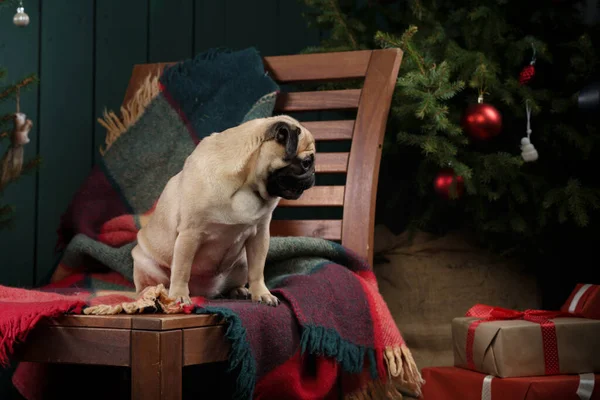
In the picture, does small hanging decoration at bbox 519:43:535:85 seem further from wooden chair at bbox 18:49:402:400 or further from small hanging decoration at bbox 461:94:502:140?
wooden chair at bbox 18:49:402:400

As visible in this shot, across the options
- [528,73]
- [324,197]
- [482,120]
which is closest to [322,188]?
[324,197]

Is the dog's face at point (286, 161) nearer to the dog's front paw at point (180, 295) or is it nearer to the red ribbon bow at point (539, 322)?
the dog's front paw at point (180, 295)

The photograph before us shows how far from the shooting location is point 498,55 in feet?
7.70

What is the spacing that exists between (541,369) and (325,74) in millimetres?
1070

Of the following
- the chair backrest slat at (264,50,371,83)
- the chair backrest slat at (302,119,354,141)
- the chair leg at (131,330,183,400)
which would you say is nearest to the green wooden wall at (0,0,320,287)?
the chair backrest slat at (264,50,371,83)

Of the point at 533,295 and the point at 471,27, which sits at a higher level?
the point at 471,27

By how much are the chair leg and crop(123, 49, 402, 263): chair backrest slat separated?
2.92ft

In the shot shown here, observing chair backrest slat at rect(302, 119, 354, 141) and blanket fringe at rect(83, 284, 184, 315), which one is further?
chair backrest slat at rect(302, 119, 354, 141)

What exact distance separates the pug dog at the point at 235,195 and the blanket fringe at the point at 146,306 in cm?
7

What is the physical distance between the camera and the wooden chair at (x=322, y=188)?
1237 millimetres

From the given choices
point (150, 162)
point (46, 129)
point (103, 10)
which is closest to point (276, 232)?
point (150, 162)

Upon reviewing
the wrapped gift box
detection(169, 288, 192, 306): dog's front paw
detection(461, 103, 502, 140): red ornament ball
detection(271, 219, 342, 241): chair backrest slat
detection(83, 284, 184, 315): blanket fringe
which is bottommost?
the wrapped gift box

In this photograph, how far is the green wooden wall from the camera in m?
2.29

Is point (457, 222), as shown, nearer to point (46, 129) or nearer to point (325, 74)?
point (325, 74)
